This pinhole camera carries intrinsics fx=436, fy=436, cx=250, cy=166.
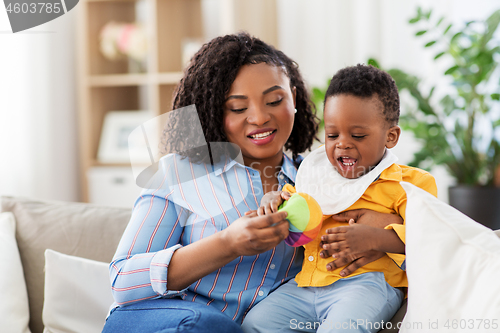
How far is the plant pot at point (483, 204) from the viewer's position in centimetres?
222

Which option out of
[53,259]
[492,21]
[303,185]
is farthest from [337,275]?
[492,21]

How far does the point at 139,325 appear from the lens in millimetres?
855

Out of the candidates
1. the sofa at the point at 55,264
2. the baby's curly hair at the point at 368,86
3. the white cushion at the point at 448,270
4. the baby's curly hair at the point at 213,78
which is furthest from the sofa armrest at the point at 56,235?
the white cushion at the point at 448,270

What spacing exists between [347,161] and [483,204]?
156 cm

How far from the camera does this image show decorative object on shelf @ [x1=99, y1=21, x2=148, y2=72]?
291cm

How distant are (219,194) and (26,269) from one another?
729 mm

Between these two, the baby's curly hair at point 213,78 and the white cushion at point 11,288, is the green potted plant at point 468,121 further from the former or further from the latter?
the white cushion at point 11,288

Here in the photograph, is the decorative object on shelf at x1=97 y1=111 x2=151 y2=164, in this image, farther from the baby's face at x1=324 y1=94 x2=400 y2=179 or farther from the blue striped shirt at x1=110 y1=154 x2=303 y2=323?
the baby's face at x1=324 y1=94 x2=400 y2=179

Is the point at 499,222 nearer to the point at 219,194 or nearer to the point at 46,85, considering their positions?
the point at 219,194

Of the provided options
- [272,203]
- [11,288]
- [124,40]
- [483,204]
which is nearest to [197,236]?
[272,203]

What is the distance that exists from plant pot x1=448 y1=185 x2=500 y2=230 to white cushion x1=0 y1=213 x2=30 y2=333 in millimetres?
2000

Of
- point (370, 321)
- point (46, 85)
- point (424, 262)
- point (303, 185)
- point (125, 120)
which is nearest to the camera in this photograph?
point (424, 262)

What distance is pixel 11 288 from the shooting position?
126 centimetres

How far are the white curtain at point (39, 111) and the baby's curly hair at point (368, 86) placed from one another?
2.07 meters
